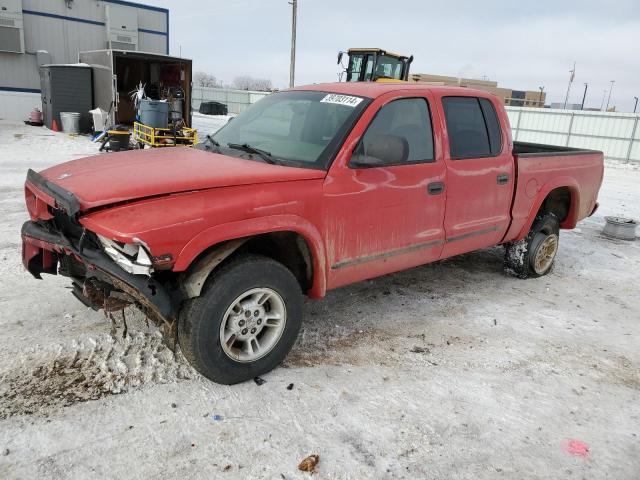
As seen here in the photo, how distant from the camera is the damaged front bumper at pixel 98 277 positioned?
106 inches

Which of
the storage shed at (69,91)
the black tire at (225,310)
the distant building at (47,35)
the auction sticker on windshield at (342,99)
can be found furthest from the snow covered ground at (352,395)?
the distant building at (47,35)

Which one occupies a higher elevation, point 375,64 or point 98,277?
point 375,64

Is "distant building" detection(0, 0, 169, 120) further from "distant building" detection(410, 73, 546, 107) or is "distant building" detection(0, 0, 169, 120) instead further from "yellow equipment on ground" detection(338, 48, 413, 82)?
"distant building" detection(410, 73, 546, 107)

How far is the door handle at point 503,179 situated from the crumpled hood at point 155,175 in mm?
2031

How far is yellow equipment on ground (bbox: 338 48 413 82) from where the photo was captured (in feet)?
57.5

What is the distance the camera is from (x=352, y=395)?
10.2 ft

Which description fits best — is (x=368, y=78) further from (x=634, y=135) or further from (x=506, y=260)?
(x=506, y=260)

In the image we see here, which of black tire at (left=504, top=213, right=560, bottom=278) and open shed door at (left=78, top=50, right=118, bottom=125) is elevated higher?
open shed door at (left=78, top=50, right=118, bottom=125)

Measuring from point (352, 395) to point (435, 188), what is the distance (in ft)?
5.67

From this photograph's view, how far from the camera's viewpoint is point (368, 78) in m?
17.6

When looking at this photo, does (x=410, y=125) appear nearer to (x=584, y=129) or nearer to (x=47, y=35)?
(x=584, y=129)

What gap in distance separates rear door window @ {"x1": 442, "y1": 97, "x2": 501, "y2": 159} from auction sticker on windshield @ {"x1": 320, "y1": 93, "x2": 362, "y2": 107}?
2.90ft

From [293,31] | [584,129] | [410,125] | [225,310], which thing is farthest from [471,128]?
[293,31]

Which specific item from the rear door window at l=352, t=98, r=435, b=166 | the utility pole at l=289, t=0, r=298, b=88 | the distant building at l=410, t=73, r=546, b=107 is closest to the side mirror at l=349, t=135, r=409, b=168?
the rear door window at l=352, t=98, r=435, b=166
